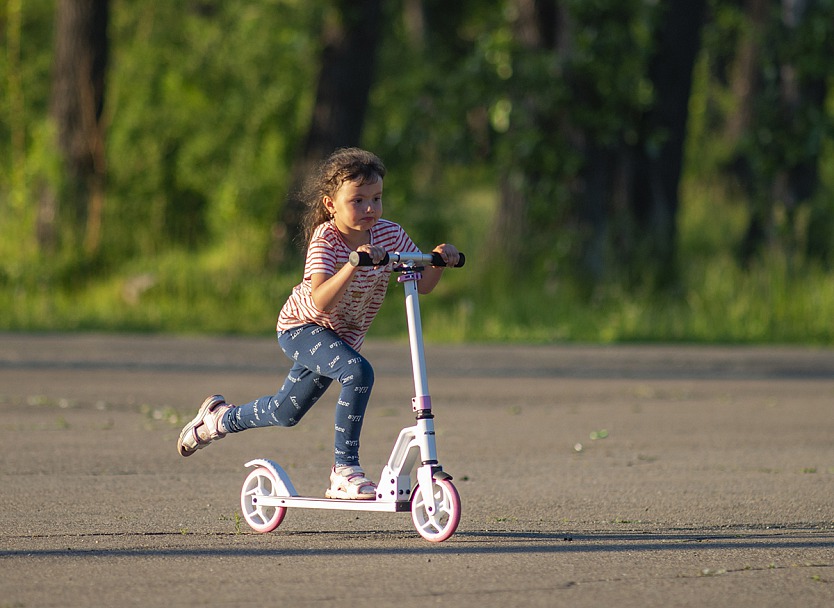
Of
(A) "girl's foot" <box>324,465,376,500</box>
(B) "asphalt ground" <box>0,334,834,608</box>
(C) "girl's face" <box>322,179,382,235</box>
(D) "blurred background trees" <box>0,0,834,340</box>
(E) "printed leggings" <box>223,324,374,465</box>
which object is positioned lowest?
(B) "asphalt ground" <box>0,334,834,608</box>

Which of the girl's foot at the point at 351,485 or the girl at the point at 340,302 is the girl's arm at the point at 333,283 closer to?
the girl at the point at 340,302

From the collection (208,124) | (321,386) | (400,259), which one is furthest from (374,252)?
(208,124)

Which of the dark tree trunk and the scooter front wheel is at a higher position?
the dark tree trunk

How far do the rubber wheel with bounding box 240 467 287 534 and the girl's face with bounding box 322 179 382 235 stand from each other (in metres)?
1.18

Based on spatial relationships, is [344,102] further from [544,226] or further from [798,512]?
[798,512]

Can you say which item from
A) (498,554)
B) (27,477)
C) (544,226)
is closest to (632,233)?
(544,226)

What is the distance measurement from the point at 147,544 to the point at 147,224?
633 inches

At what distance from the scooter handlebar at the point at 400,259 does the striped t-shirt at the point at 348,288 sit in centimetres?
11

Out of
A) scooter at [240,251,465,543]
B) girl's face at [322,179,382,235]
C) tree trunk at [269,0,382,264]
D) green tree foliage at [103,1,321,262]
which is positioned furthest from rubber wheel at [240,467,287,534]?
green tree foliage at [103,1,321,262]

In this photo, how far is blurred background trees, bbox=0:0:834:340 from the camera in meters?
18.2

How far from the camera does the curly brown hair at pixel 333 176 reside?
639 cm

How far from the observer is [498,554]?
597 centimetres

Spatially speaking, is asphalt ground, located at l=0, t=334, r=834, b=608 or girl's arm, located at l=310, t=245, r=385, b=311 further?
girl's arm, located at l=310, t=245, r=385, b=311

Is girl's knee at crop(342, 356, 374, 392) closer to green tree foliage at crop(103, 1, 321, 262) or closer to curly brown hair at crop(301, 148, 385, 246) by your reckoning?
curly brown hair at crop(301, 148, 385, 246)
